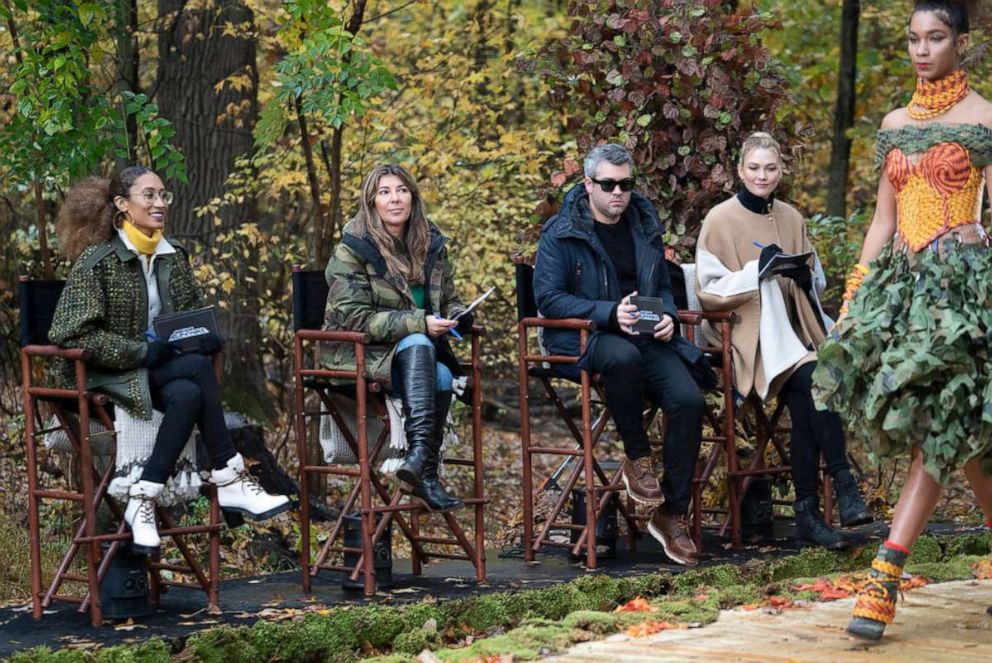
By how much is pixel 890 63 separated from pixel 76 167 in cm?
903

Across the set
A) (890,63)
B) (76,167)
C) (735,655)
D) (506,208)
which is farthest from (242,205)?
(890,63)

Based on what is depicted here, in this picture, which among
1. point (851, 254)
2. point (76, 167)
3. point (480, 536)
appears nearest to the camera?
point (480, 536)

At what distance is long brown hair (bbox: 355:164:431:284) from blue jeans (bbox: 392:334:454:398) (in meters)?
0.31

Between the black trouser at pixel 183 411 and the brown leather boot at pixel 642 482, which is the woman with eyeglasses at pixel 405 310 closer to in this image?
the black trouser at pixel 183 411

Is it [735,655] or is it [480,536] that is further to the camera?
[480,536]

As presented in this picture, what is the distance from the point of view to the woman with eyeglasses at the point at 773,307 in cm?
619

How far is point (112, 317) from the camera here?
518cm

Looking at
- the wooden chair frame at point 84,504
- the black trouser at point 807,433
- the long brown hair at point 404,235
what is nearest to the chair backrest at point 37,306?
the wooden chair frame at point 84,504

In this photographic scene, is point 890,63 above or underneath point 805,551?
above

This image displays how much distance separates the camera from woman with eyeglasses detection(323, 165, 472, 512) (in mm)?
5348

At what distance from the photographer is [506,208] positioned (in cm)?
979

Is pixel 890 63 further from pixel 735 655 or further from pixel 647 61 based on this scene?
pixel 735 655

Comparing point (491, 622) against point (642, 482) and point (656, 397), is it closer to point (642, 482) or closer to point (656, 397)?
point (642, 482)

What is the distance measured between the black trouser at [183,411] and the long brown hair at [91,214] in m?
0.55
